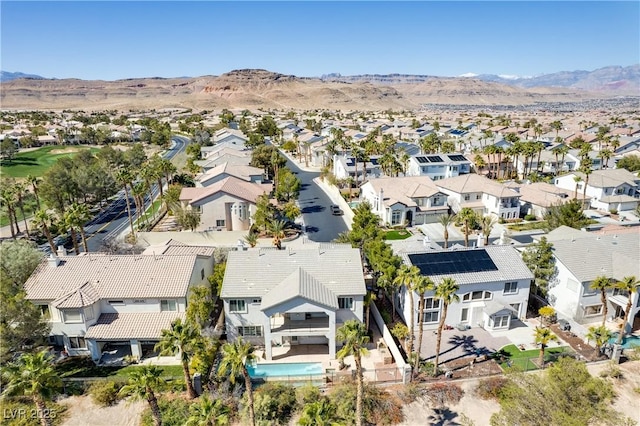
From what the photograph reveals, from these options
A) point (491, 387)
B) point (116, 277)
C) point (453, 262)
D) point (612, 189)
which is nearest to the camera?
point (491, 387)

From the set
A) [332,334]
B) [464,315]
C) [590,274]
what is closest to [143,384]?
[332,334]

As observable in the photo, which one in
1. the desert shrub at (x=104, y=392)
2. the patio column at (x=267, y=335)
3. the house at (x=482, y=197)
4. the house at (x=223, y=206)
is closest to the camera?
the desert shrub at (x=104, y=392)

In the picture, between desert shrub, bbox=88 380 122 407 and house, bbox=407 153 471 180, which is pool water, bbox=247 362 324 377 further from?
house, bbox=407 153 471 180

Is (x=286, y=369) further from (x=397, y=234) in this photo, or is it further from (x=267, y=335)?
(x=397, y=234)

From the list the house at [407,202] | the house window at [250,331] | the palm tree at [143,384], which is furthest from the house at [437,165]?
the palm tree at [143,384]

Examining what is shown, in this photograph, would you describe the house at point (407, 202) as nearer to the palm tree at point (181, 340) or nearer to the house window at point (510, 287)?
the house window at point (510, 287)
